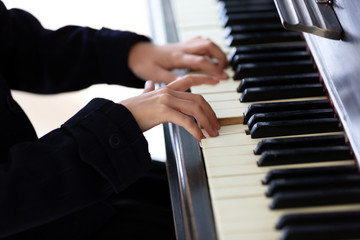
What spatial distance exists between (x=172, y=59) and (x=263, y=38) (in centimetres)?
25

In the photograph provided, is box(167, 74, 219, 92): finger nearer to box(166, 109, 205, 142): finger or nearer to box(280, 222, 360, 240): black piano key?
box(166, 109, 205, 142): finger

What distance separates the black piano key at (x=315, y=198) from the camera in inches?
31.0

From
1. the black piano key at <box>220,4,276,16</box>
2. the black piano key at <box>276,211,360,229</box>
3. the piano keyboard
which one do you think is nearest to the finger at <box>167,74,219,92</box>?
the piano keyboard

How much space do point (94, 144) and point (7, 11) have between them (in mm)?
592

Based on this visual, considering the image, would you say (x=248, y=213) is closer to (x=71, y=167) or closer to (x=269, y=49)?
(x=71, y=167)

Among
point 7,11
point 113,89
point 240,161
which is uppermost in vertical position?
point 7,11

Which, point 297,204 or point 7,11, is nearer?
point 297,204

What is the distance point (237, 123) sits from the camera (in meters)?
1.03

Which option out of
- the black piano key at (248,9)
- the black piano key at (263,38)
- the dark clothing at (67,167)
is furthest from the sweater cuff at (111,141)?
the black piano key at (248,9)

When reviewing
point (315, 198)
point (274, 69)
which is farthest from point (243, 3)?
point (315, 198)

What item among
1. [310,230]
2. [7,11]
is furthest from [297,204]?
→ [7,11]

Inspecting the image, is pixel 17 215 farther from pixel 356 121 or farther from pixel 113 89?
pixel 113 89

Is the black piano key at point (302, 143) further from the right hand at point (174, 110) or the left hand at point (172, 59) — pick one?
the left hand at point (172, 59)

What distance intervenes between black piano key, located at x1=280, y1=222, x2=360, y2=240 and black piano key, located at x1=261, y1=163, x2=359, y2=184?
0.12 meters
